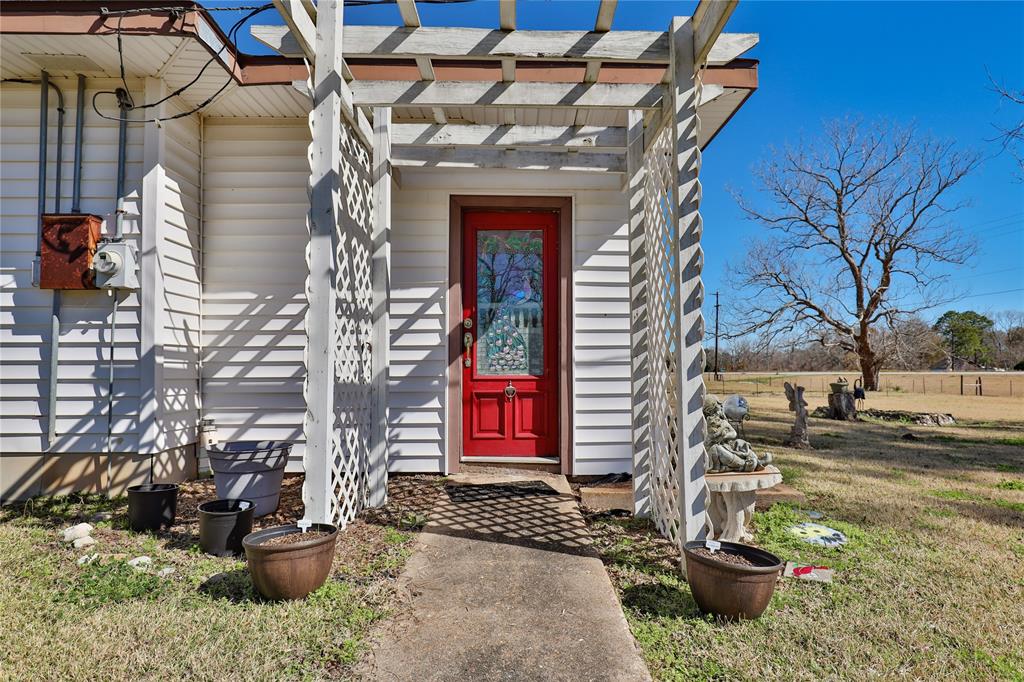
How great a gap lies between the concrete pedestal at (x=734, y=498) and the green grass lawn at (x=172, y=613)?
1722 millimetres

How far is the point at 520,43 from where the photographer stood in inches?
102

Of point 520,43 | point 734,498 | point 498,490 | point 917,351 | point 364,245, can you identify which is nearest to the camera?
point 520,43

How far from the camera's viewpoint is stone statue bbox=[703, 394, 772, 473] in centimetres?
294

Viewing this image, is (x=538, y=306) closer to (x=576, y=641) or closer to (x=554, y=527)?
(x=554, y=527)

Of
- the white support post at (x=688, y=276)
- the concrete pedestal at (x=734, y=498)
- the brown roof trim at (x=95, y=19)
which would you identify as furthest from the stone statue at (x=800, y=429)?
the brown roof trim at (x=95, y=19)

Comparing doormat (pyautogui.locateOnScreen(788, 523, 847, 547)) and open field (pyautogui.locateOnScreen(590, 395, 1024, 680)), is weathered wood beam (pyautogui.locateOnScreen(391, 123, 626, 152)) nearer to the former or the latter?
open field (pyautogui.locateOnScreen(590, 395, 1024, 680))

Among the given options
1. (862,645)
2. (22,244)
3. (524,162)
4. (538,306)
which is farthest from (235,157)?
(862,645)

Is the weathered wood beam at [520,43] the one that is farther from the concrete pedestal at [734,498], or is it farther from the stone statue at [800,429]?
the stone statue at [800,429]

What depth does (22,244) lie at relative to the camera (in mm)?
3832

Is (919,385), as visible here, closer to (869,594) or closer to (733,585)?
(869,594)

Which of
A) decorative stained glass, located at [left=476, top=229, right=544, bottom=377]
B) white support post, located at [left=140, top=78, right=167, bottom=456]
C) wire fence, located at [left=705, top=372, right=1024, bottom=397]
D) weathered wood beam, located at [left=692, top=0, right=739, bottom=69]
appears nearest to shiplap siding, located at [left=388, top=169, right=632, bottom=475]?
decorative stained glass, located at [left=476, top=229, right=544, bottom=377]

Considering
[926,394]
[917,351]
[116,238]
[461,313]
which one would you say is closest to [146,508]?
[116,238]

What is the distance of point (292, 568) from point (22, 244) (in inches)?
138

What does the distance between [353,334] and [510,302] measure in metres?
1.80
